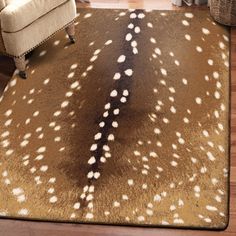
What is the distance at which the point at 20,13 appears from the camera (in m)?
2.99

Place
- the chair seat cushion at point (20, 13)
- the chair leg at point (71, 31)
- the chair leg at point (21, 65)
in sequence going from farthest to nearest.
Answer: the chair leg at point (71, 31), the chair leg at point (21, 65), the chair seat cushion at point (20, 13)

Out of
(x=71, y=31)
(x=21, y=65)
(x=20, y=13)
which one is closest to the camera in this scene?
(x=20, y=13)

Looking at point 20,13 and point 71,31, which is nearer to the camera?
point 20,13

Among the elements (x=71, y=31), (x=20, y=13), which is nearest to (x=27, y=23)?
(x=20, y=13)

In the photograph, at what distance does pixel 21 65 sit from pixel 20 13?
1.09 feet

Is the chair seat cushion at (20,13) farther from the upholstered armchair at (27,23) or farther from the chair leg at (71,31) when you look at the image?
the chair leg at (71,31)

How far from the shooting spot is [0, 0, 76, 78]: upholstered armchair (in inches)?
118

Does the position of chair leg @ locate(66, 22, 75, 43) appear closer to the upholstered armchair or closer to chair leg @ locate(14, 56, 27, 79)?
the upholstered armchair

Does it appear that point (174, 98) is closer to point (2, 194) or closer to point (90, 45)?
point (90, 45)

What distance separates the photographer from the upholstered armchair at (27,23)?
2.99 m

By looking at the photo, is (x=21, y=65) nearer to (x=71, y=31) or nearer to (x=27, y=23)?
(x=27, y=23)

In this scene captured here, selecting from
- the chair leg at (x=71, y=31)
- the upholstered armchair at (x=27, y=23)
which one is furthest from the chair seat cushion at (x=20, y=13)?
the chair leg at (x=71, y=31)

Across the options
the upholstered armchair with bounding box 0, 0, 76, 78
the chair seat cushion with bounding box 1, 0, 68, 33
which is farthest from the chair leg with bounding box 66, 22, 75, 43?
the chair seat cushion with bounding box 1, 0, 68, 33

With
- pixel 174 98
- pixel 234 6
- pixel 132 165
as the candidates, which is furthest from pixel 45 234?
pixel 234 6
